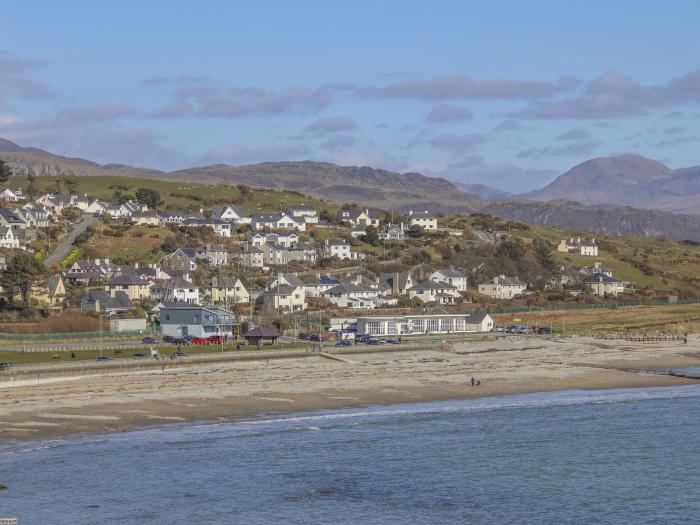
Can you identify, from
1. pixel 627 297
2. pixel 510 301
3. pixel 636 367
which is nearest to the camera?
pixel 636 367

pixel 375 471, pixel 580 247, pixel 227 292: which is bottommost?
pixel 375 471

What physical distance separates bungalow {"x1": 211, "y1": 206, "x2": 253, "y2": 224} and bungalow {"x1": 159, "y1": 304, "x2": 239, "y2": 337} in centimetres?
6891

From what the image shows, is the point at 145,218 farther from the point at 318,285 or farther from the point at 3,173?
the point at 318,285

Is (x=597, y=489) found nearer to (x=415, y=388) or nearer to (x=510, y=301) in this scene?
(x=415, y=388)

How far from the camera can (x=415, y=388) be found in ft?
220

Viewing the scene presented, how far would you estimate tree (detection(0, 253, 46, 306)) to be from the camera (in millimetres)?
101125

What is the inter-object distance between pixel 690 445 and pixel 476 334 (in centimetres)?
5144

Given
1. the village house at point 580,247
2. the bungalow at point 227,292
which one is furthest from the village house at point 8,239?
the village house at point 580,247

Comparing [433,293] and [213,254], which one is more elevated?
[213,254]

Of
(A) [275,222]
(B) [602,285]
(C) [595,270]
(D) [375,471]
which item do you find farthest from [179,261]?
(D) [375,471]

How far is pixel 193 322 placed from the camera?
3681 inches

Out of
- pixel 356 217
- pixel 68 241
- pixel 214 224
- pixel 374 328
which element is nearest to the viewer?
pixel 374 328

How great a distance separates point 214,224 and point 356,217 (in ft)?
103

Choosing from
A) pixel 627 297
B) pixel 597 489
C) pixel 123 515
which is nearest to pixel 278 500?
pixel 123 515
